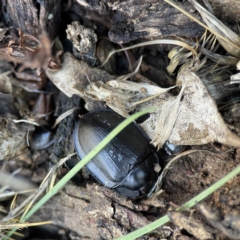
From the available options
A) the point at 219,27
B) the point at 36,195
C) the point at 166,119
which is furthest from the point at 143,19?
the point at 36,195

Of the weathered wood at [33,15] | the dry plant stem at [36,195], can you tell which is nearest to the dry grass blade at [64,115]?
the dry plant stem at [36,195]

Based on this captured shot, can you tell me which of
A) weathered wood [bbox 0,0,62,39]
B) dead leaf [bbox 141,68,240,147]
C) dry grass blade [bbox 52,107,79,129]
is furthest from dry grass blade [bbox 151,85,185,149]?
weathered wood [bbox 0,0,62,39]

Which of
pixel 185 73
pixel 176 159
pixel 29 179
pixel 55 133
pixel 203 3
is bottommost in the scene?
pixel 29 179

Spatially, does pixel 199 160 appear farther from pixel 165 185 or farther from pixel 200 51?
pixel 200 51

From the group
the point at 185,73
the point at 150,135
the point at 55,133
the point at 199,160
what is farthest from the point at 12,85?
the point at 199,160

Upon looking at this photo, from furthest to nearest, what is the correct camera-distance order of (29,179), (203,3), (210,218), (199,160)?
(29,179)
(199,160)
(203,3)
(210,218)

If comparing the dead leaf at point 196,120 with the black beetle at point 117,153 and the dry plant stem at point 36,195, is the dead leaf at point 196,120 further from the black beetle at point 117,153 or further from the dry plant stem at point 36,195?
the dry plant stem at point 36,195
